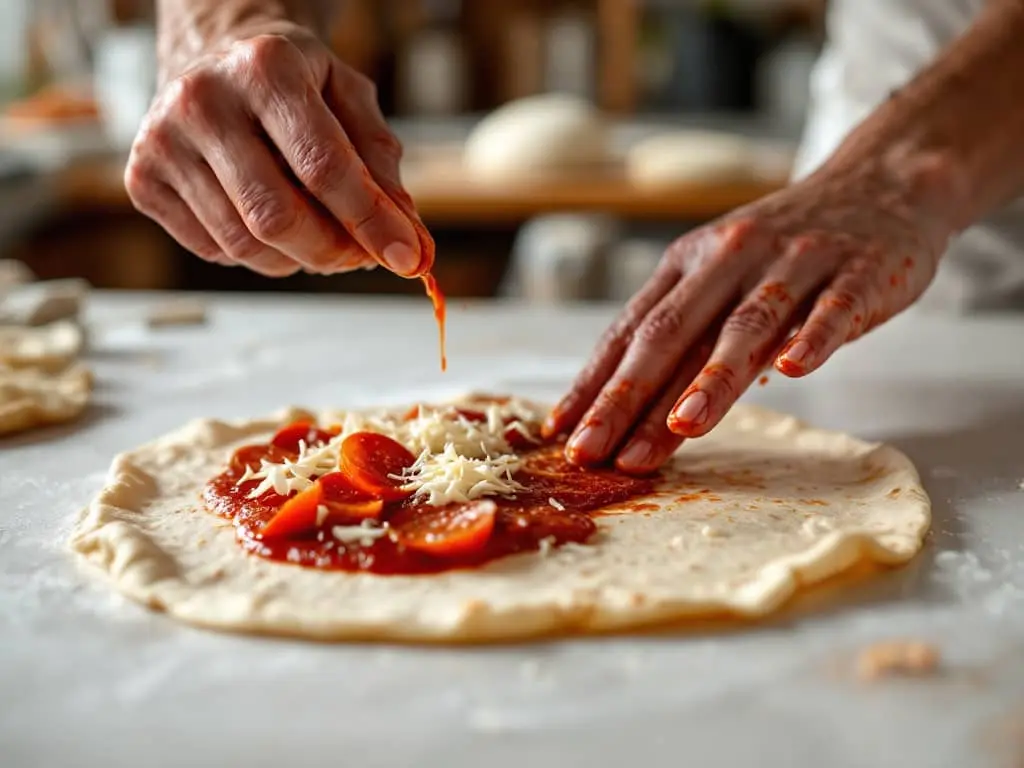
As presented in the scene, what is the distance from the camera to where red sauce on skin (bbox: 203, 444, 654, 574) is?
50.6 inches

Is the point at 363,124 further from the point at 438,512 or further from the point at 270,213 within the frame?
the point at 438,512

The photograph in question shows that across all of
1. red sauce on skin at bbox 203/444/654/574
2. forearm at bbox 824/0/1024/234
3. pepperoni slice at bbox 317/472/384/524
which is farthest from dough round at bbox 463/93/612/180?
pepperoni slice at bbox 317/472/384/524

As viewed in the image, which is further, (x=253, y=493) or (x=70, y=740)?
(x=253, y=493)

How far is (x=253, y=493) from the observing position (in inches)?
56.6

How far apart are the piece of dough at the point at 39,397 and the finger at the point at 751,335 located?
1.00 m

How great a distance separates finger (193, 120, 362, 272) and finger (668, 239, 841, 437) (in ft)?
1.59

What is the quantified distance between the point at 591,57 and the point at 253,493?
14.7 ft

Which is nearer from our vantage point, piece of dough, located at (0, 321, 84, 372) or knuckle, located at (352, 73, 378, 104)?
knuckle, located at (352, 73, 378, 104)

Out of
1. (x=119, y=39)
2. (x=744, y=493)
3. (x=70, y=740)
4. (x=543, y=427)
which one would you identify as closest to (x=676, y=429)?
(x=744, y=493)

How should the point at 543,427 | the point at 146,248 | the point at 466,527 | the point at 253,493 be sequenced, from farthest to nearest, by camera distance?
the point at 146,248 < the point at 543,427 < the point at 253,493 < the point at 466,527

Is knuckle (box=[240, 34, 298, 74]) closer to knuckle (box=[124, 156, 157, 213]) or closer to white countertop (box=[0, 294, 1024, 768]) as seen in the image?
knuckle (box=[124, 156, 157, 213])

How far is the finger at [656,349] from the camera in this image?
1.58m

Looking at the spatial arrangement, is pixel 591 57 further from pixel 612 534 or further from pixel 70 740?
pixel 70 740

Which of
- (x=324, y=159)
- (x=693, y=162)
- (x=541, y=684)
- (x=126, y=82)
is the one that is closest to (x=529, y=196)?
(x=693, y=162)
